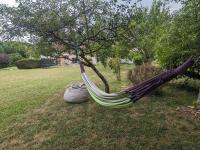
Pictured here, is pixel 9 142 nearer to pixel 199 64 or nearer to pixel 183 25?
pixel 183 25

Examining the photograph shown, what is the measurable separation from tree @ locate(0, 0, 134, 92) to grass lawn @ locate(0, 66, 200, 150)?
57.1 inches

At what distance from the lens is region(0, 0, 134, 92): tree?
489 cm

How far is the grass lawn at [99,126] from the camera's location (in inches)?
159

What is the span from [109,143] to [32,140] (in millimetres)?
1272

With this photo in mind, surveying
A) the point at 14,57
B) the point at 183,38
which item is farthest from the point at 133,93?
the point at 14,57

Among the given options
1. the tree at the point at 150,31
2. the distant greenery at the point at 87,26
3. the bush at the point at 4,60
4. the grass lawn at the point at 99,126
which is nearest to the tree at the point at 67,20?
the distant greenery at the point at 87,26

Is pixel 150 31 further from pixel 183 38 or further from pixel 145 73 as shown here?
pixel 183 38

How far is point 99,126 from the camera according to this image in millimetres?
4707

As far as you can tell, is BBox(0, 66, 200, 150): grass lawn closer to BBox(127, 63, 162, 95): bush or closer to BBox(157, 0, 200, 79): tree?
BBox(127, 63, 162, 95): bush

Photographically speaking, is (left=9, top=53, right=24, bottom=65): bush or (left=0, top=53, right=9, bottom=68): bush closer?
(left=0, top=53, right=9, bottom=68): bush

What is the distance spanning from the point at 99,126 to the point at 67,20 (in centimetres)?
210

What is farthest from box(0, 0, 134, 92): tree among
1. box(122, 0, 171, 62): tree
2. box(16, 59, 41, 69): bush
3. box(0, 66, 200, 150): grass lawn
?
box(16, 59, 41, 69): bush

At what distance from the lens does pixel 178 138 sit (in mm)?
4070

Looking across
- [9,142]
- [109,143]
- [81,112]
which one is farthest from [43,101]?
[109,143]
